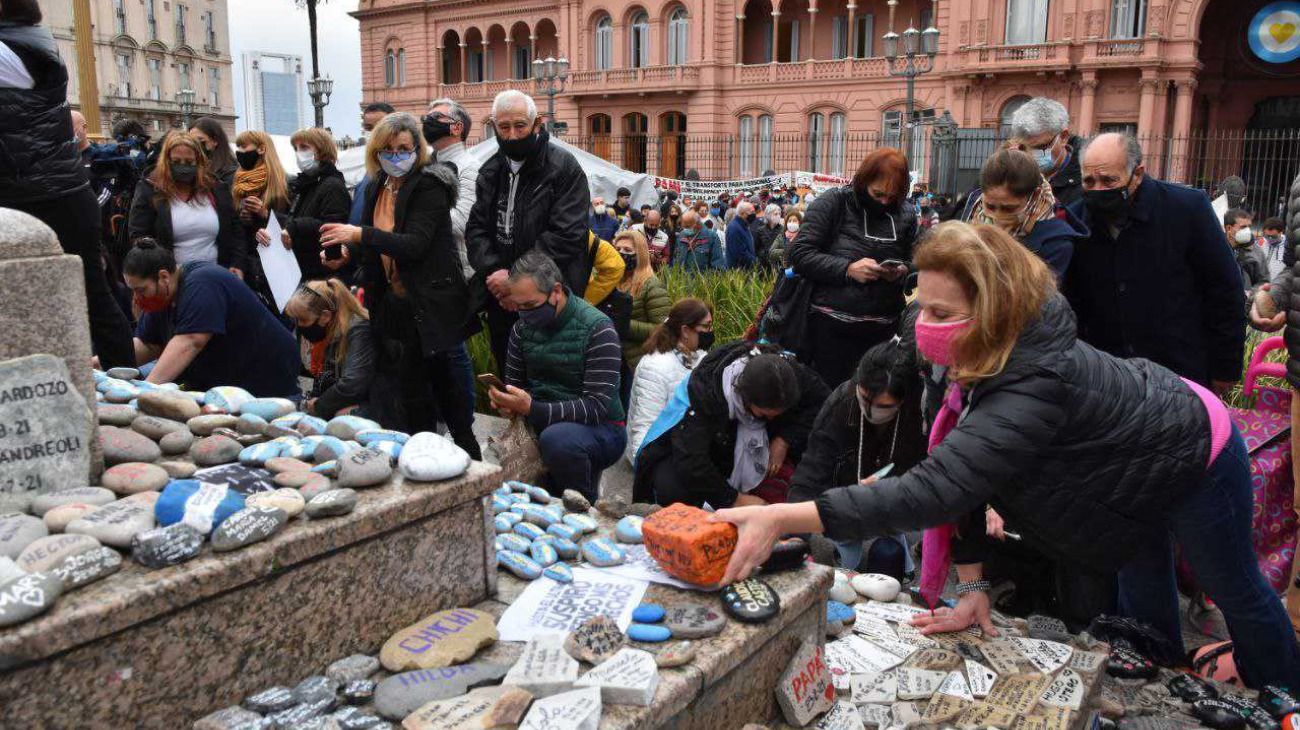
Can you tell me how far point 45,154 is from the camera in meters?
3.64

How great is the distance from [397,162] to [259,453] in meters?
2.40

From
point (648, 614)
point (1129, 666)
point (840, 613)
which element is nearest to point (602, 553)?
point (648, 614)

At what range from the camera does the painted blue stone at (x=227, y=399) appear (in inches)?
114

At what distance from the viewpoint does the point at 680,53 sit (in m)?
33.3

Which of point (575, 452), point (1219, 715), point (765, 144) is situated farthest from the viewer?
point (765, 144)

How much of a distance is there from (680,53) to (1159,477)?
32754 millimetres

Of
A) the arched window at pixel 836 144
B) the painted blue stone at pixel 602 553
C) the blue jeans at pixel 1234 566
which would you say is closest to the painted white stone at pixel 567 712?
the painted blue stone at pixel 602 553

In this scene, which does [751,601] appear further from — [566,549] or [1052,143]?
[1052,143]

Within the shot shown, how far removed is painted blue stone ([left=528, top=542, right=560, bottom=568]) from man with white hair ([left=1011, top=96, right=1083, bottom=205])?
2715mm

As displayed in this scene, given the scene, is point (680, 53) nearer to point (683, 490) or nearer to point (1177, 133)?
point (1177, 133)

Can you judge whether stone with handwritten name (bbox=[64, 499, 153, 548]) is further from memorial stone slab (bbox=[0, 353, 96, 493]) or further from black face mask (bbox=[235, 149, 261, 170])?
black face mask (bbox=[235, 149, 261, 170])

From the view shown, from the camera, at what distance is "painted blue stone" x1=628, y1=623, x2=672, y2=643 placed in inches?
89.3

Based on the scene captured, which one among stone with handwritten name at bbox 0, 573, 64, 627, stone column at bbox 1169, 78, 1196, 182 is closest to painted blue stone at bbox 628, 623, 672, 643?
stone with handwritten name at bbox 0, 573, 64, 627

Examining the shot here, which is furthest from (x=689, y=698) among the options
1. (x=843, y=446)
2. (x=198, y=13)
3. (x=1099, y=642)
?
(x=198, y=13)
